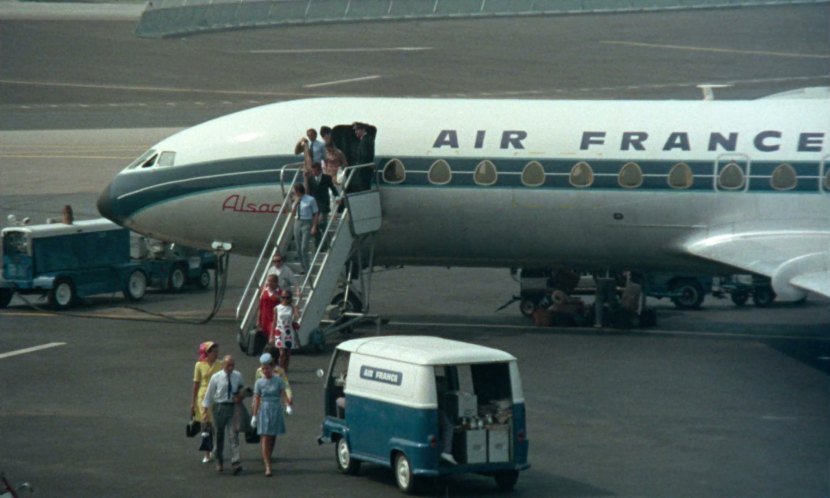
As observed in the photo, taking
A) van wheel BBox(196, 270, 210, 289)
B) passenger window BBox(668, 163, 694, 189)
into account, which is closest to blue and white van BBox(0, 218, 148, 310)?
van wheel BBox(196, 270, 210, 289)

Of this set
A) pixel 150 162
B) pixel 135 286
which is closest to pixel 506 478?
pixel 150 162

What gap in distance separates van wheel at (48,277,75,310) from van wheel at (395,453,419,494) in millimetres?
19715

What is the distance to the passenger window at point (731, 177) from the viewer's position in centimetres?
3453

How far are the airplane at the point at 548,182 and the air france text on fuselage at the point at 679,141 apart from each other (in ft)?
0.11

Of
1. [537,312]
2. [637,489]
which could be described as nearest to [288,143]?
[537,312]

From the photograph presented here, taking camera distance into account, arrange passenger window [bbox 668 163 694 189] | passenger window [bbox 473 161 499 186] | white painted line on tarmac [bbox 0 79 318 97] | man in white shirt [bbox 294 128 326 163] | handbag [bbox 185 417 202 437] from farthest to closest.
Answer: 1. white painted line on tarmac [bbox 0 79 318 97]
2. man in white shirt [bbox 294 128 326 163]
3. passenger window [bbox 473 161 499 186]
4. passenger window [bbox 668 163 694 189]
5. handbag [bbox 185 417 202 437]

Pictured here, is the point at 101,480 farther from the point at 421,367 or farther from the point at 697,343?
the point at 697,343

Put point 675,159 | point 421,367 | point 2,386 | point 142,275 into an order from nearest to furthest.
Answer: point 421,367
point 2,386
point 675,159
point 142,275

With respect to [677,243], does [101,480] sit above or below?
below

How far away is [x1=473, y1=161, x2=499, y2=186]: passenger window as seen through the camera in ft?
116

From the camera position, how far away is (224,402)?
23.5 meters

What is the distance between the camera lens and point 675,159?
34781 mm

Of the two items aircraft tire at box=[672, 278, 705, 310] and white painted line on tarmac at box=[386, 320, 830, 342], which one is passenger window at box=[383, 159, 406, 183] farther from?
aircraft tire at box=[672, 278, 705, 310]

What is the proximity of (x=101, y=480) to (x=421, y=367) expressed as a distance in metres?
5.53
